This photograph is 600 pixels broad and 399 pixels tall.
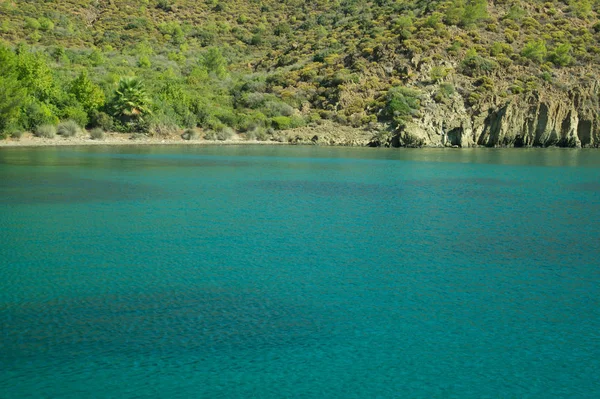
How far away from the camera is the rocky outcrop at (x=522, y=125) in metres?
57.4

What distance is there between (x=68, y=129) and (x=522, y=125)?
134ft

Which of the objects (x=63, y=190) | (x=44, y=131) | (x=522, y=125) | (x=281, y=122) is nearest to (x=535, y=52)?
(x=522, y=125)

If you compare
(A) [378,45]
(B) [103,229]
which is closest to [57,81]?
(A) [378,45]

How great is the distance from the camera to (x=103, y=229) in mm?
15383

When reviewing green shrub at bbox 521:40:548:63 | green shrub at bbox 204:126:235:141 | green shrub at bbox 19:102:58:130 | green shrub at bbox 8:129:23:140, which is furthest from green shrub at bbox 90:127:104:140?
green shrub at bbox 521:40:548:63

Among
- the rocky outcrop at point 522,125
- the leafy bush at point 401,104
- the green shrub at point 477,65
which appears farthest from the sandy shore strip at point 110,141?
the green shrub at point 477,65

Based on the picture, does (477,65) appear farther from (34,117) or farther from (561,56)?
(34,117)

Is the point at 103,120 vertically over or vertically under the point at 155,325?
over

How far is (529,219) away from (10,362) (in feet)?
48.5

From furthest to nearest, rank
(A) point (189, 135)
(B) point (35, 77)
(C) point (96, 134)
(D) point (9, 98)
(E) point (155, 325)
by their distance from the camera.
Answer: (A) point (189, 135) → (C) point (96, 134) → (B) point (35, 77) → (D) point (9, 98) → (E) point (155, 325)

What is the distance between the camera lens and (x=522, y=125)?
2287 inches

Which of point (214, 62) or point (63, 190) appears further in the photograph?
point (214, 62)

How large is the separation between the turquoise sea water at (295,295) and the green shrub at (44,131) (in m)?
26.8

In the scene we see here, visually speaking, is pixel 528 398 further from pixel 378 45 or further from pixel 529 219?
pixel 378 45
